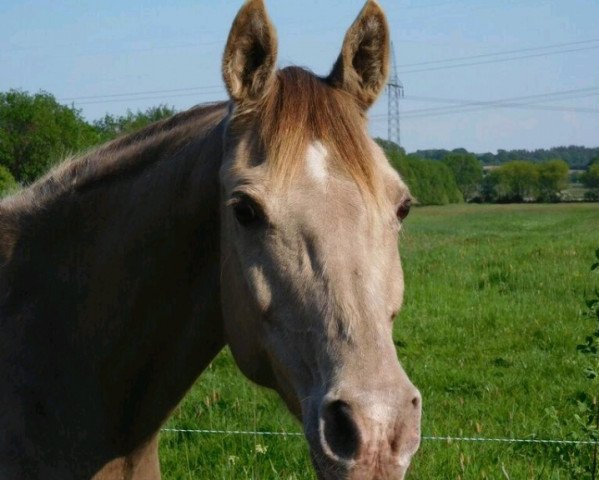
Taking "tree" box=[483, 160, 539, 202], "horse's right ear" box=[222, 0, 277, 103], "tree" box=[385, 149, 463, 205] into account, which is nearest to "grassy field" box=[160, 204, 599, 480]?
"horse's right ear" box=[222, 0, 277, 103]

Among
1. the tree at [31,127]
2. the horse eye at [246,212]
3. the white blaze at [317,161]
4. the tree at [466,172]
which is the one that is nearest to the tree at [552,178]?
the tree at [466,172]

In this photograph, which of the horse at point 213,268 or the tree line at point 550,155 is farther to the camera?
the tree line at point 550,155

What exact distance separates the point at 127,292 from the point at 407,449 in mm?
1383

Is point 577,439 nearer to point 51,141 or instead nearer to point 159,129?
point 159,129

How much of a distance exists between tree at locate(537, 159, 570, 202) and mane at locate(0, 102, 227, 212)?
89.1m

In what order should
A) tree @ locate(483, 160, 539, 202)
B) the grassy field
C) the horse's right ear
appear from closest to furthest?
the horse's right ear, the grassy field, tree @ locate(483, 160, 539, 202)

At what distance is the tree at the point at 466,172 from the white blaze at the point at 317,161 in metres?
88.8

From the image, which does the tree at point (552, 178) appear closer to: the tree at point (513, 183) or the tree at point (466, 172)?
the tree at point (513, 183)

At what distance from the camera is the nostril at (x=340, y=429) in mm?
2266

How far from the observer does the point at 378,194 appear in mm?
2779

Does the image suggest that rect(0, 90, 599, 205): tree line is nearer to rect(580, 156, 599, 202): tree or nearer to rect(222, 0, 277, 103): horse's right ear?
rect(580, 156, 599, 202): tree

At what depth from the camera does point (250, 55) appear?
305cm

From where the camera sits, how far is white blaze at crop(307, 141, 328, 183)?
274 cm

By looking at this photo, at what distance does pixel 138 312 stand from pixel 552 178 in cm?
9302
